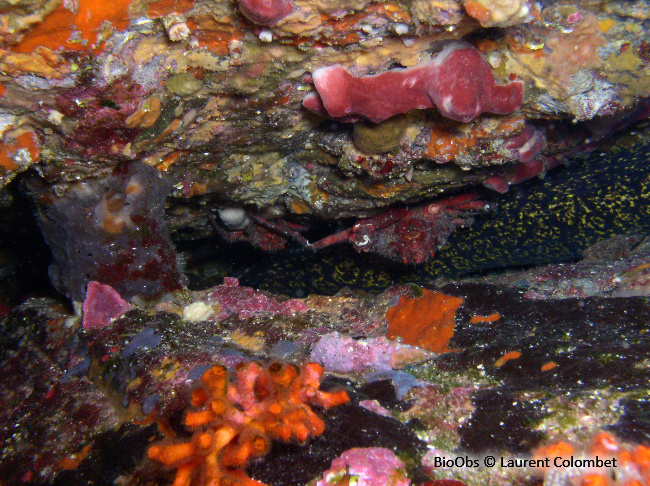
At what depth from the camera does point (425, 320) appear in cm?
321

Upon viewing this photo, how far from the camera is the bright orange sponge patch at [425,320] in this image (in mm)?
2924

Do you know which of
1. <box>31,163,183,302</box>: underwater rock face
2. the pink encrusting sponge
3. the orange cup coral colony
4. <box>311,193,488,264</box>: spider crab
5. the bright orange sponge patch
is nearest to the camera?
the orange cup coral colony

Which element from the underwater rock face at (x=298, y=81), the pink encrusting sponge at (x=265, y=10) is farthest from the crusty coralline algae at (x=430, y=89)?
the pink encrusting sponge at (x=265, y=10)

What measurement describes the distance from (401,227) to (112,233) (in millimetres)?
3646

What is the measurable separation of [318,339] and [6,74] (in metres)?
2.64

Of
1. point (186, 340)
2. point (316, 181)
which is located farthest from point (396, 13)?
point (186, 340)

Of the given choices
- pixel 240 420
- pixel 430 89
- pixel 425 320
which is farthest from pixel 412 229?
pixel 240 420

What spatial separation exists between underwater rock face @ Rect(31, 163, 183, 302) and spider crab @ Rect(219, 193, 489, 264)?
63.2 inches

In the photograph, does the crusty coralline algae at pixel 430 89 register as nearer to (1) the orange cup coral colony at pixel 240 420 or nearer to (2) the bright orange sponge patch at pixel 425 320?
(2) the bright orange sponge patch at pixel 425 320

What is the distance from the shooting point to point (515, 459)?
181 cm

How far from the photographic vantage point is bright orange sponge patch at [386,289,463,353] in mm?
2924

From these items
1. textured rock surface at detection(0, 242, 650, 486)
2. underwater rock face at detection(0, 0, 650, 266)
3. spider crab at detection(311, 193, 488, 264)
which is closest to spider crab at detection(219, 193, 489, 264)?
spider crab at detection(311, 193, 488, 264)

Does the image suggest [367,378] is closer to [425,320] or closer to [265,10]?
[425,320]

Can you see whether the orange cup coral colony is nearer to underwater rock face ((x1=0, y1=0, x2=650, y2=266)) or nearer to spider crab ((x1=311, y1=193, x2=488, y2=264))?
underwater rock face ((x1=0, y1=0, x2=650, y2=266))
